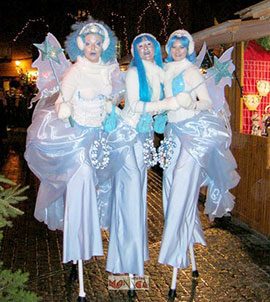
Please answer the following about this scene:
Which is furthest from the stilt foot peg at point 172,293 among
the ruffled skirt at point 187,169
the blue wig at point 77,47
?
the blue wig at point 77,47

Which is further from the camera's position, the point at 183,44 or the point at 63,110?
the point at 183,44

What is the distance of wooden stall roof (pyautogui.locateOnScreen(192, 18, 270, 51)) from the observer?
14.5 feet

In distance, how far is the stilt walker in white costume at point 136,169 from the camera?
10.6 feet

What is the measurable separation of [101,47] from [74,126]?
62 centimetres

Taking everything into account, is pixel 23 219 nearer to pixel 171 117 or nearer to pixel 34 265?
pixel 34 265

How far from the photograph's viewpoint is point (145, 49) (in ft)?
10.6

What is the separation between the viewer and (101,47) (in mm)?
3270

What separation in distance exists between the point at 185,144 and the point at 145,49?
0.76 metres

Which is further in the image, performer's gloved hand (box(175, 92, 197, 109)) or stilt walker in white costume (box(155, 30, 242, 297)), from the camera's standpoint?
stilt walker in white costume (box(155, 30, 242, 297))

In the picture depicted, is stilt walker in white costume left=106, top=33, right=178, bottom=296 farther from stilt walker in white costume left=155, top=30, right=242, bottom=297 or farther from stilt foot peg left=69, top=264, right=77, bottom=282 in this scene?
stilt foot peg left=69, top=264, right=77, bottom=282

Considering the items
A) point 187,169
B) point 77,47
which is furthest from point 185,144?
point 77,47

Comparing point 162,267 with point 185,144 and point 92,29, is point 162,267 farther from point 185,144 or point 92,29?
point 92,29

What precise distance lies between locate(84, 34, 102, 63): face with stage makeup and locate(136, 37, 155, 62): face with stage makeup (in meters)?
0.29

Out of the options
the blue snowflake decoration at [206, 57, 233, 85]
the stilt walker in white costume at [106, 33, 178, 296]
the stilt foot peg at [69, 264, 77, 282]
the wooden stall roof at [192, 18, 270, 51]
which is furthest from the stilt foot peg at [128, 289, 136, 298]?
the wooden stall roof at [192, 18, 270, 51]
